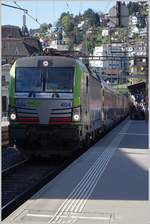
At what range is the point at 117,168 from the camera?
44.9 ft

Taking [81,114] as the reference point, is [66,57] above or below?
above

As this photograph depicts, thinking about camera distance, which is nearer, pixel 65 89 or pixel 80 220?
pixel 80 220

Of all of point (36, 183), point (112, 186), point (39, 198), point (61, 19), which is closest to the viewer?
point (39, 198)

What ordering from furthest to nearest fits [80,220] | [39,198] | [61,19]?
[61,19] < [39,198] < [80,220]

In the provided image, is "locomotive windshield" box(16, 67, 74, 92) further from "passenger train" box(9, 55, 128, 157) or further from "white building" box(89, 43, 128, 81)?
"white building" box(89, 43, 128, 81)

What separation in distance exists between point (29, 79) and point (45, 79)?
473mm

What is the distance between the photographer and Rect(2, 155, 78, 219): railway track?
10.7 metres

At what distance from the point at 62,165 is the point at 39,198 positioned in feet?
24.9

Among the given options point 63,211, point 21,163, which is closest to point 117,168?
point 21,163

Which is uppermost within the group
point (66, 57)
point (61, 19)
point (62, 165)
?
point (61, 19)

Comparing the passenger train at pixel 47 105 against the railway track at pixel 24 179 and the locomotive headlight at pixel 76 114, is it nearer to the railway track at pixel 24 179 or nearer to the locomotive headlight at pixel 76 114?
the locomotive headlight at pixel 76 114

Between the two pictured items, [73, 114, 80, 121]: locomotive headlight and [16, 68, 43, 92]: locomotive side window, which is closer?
[73, 114, 80, 121]: locomotive headlight

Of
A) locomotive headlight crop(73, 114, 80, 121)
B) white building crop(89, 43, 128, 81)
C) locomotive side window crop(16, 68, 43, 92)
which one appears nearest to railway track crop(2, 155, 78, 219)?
locomotive headlight crop(73, 114, 80, 121)

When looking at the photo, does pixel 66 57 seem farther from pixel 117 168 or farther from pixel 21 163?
pixel 117 168
